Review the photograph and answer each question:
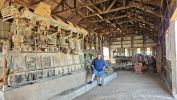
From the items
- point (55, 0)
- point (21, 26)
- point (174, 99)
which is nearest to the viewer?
point (21, 26)

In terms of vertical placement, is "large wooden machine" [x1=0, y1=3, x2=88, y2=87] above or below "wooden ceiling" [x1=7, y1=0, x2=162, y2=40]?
below

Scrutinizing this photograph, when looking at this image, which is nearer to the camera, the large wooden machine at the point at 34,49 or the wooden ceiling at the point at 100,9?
the large wooden machine at the point at 34,49

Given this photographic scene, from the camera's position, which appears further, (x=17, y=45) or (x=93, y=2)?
(x=93, y=2)

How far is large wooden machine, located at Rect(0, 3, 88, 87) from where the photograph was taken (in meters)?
4.76

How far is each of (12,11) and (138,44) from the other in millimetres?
16687

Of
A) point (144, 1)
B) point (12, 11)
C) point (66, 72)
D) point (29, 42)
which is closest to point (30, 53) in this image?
point (29, 42)

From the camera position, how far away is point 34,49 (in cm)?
571

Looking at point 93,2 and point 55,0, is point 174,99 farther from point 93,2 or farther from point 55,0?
point 55,0

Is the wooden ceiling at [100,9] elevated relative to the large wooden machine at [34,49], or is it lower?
elevated

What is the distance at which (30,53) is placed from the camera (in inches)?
209

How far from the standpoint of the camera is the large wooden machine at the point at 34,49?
4.76 m

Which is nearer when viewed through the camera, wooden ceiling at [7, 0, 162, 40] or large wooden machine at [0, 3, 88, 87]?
large wooden machine at [0, 3, 88, 87]

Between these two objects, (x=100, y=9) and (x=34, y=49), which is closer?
(x=34, y=49)

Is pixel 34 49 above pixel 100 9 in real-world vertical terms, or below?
below
